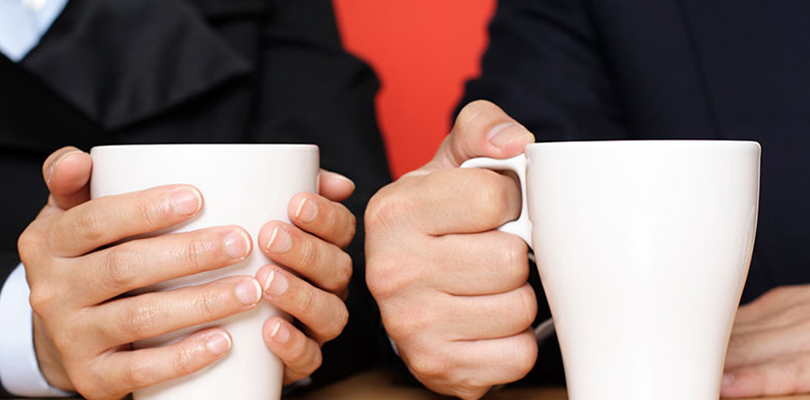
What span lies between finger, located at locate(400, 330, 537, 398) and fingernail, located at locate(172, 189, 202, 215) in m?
0.21

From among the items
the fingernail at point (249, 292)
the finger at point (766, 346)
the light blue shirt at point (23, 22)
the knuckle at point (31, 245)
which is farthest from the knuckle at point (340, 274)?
the light blue shirt at point (23, 22)

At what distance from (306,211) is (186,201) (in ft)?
0.28

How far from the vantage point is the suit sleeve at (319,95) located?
1.08 metres

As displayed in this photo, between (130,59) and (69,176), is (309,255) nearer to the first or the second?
(69,176)

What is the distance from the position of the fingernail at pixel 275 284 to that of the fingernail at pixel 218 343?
0.12ft

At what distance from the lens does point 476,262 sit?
20.9 inches

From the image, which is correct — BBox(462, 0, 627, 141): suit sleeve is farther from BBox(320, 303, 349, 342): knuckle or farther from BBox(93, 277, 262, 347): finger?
BBox(93, 277, 262, 347): finger

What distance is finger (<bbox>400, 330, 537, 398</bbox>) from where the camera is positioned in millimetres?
547

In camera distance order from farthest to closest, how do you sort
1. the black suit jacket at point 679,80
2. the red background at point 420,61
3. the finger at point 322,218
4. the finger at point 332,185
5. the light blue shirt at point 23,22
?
the red background at point 420,61 → the light blue shirt at point 23,22 → the black suit jacket at point 679,80 → the finger at point 332,185 → the finger at point 322,218

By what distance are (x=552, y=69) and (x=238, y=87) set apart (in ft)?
1.53

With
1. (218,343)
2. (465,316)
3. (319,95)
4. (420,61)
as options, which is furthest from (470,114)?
(420,61)

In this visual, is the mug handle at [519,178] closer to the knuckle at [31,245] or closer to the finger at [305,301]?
the finger at [305,301]

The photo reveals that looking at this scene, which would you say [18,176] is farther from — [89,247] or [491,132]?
[491,132]

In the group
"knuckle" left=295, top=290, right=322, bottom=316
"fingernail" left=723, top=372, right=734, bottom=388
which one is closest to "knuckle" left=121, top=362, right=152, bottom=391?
"knuckle" left=295, top=290, right=322, bottom=316
